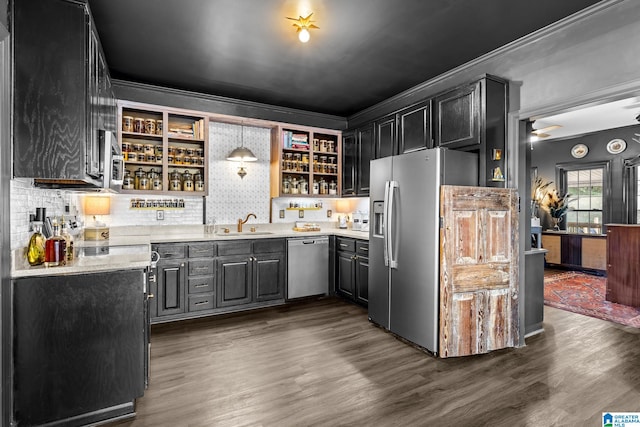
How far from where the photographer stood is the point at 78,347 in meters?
2.03

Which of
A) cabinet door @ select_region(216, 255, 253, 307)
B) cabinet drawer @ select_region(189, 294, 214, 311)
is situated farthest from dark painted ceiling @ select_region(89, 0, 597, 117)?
cabinet drawer @ select_region(189, 294, 214, 311)

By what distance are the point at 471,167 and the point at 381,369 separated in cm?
201

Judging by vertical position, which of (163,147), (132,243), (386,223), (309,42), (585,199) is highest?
(309,42)

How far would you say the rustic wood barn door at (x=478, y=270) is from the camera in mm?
2980

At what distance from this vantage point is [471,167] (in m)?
3.26

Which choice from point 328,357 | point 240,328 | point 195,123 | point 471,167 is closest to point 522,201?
point 471,167

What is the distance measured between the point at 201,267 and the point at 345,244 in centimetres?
189

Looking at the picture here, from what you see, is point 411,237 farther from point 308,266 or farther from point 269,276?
point 269,276

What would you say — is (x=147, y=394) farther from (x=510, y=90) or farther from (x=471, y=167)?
(x=510, y=90)

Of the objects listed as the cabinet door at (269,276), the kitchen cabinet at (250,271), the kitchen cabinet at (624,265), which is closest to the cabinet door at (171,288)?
the kitchen cabinet at (250,271)

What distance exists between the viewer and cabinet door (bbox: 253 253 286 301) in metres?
4.41

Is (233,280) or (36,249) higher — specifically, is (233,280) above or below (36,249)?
below

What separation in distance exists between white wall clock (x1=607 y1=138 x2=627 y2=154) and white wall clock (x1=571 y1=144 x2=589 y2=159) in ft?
1.26

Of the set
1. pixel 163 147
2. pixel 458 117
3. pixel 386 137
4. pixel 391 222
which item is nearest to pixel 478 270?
pixel 391 222
